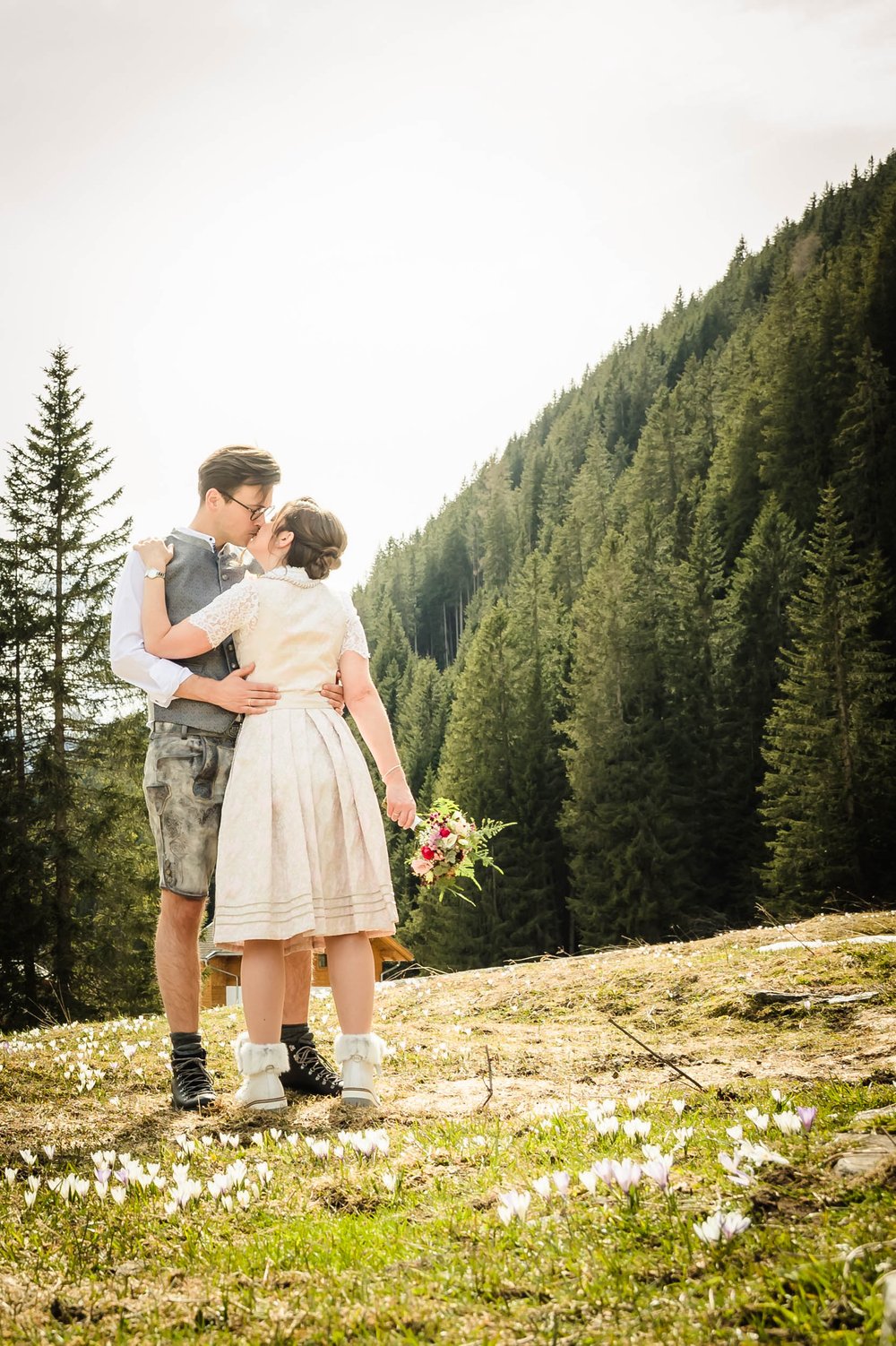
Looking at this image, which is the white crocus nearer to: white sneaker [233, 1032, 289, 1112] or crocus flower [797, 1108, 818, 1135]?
crocus flower [797, 1108, 818, 1135]

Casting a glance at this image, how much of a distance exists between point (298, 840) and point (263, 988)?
64cm

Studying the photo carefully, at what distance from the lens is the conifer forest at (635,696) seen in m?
22.6

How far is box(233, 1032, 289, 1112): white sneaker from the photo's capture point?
4090mm

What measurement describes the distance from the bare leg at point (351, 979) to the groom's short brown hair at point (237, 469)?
227 cm

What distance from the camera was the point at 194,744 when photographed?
15.5 feet

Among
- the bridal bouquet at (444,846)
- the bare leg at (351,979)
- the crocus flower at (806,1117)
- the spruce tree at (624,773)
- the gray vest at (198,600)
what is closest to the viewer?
the crocus flower at (806,1117)

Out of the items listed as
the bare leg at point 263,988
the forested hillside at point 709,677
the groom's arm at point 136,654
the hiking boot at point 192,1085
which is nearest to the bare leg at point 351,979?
the bare leg at point 263,988

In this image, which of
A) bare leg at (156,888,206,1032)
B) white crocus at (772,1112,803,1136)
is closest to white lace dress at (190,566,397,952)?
bare leg at (156,888,206,1032)

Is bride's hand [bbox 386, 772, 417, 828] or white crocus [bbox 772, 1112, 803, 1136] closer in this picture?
white crocus [bbox 772, 1112, 803, 1136]

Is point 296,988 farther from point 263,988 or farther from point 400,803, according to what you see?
point 400,803

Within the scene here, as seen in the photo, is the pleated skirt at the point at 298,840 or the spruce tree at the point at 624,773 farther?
the spruce tree at the point at 624,773

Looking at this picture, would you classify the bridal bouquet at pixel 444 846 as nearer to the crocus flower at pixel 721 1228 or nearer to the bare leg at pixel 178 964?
the bare leg at pixel 178 964

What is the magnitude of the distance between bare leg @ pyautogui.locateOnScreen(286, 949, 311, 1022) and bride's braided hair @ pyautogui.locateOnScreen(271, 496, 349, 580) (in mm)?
1919

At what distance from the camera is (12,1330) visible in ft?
6.51
